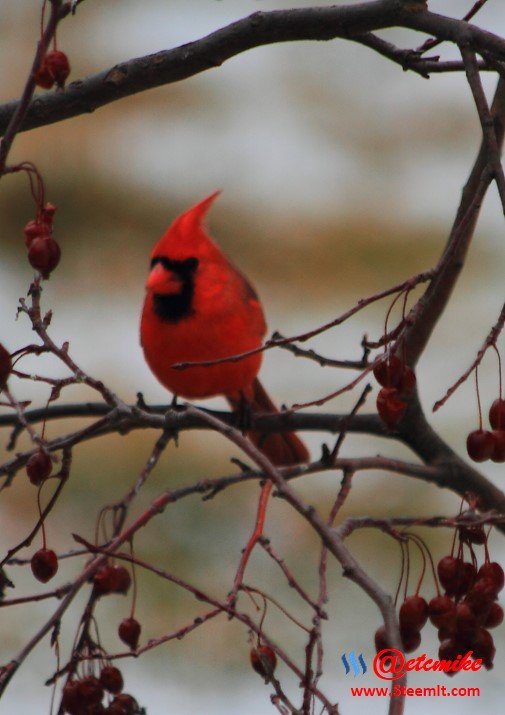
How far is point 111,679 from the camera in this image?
1.32 m

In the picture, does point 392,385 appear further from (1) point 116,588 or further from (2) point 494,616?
(1) point 116,588

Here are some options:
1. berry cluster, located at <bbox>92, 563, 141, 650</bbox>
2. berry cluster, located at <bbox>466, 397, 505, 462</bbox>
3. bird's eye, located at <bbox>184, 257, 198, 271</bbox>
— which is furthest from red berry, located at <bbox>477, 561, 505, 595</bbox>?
bird's eye, located at <bbox>184, 257, 198, 271</bbox>

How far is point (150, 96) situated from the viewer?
675cm

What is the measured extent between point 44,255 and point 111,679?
501 millimetres

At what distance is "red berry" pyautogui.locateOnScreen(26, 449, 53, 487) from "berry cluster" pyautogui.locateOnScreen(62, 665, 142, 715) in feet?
0.80

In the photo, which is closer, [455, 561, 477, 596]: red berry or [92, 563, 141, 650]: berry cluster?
[455, 561, 477, 596]: red berry

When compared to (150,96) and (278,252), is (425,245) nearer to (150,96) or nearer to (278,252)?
(278,252)

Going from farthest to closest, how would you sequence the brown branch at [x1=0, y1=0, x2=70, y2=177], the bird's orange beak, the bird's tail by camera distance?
the bird's tail
the bird's orange beak
the brown branch at [x1=0, y1=0, x2=70, y2=177]

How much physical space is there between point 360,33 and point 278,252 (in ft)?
14.6

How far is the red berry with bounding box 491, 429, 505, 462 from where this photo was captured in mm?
1249

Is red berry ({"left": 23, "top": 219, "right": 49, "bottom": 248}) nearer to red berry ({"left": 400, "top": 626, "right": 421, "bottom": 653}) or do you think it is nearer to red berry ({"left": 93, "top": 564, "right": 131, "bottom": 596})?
red berry ({"left": 93, "top": 564, "right": 131, "bottom": 596})

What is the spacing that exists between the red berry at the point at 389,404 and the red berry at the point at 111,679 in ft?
1.48

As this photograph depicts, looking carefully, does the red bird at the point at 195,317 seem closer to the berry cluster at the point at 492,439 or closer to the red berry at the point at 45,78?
the red berry at the point at 45,78

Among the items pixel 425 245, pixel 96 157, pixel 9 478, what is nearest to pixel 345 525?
pixel 9 478
